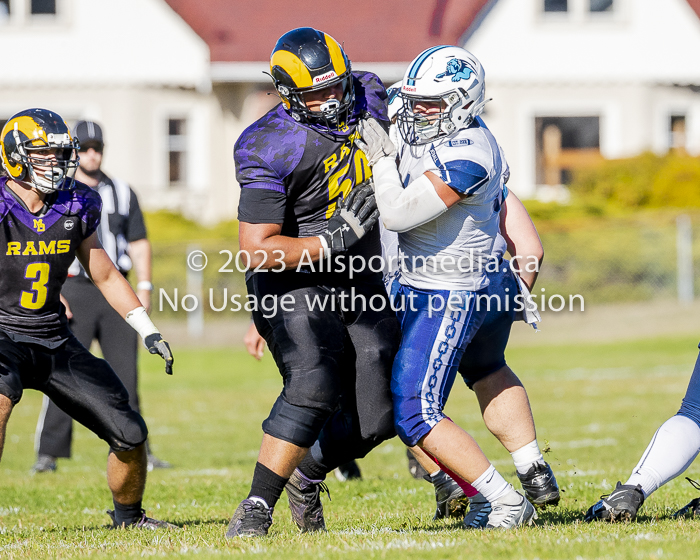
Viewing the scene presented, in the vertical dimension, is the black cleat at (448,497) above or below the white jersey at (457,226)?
below

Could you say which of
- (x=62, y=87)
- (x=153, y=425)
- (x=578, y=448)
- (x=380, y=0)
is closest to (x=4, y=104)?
(x=62, y=87)

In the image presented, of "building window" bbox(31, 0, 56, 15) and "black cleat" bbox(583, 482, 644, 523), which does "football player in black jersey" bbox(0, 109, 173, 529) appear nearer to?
"black cleat" bbox(583, 482, 644, 523)

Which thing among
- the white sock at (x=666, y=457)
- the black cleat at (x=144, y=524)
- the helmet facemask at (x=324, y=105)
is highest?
the helmet facemask at (x=324, y=105)

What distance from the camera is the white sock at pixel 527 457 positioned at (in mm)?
4902

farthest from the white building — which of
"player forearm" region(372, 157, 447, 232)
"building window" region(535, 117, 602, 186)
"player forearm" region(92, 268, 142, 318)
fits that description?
"player forearm" region(372, 157, 447, 232)

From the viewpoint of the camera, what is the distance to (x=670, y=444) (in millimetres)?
4426


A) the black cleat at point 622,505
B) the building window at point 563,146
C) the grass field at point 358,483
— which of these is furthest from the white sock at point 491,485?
the building window at point 563,146

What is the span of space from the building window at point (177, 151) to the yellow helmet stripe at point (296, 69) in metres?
17.8

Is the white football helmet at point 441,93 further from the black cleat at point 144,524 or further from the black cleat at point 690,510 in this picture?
the black cleat at point 144,524

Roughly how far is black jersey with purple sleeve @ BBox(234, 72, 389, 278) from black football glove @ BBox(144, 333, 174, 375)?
0.82 meters

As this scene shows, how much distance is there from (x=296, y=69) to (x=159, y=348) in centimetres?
148

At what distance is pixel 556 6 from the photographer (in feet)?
72.5

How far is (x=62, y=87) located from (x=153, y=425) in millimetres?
12581

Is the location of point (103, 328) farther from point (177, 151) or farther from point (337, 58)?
point (177, 151)
